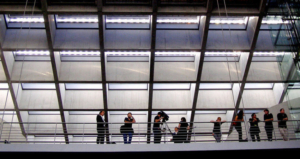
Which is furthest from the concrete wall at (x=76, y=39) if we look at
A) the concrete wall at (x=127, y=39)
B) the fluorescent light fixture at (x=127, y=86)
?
the fluorescent light fixture at (x=127, y=86)

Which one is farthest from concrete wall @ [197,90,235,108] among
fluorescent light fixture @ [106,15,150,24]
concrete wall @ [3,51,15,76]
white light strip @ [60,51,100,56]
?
concrete wall @ [3,51,15,76]

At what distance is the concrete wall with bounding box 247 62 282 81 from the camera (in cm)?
1864

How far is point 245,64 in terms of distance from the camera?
17781 mm

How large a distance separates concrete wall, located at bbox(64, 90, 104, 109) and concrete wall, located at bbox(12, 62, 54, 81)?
2189mm

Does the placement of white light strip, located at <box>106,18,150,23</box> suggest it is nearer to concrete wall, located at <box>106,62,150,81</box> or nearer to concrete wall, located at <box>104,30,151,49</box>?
concrete wall, located at <box>104,30,151,49</box>

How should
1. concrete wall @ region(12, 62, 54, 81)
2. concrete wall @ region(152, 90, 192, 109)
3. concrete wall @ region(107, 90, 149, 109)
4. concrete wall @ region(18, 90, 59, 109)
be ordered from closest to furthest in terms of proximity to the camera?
1. concrete wall @ region(12, 62, 54, 81)
2. concrete wall @ region(18, 90, 59, 109)
3. concrete wall @ region(107, 90, 149, 109)
4. concrete wall @ region(152, 90, 192, 109)

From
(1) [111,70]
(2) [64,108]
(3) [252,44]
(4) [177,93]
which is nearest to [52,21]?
(1) [111,70]

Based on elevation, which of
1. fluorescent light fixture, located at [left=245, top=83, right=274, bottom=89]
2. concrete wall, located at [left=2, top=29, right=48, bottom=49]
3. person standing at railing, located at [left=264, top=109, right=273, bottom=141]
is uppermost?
concrete wall, located at [left=2, top=29, right=48, bottom=49]

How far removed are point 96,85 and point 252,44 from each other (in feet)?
30.0

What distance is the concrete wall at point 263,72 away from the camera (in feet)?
61.2

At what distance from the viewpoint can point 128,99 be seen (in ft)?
65.2

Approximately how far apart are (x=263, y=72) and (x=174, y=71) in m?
5.03

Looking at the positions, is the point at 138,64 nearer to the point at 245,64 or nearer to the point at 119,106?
the point at 119,106
